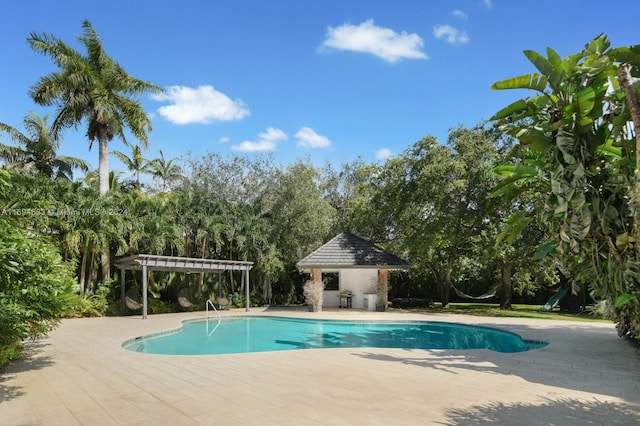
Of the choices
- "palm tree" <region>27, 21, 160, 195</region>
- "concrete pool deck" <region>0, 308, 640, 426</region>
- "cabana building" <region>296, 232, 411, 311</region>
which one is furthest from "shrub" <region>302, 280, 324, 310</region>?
"concrete pool deck" <region>0, 308, 640, 426</region>

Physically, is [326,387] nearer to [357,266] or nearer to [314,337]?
[314,337]

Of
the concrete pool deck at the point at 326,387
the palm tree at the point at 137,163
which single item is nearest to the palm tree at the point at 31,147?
the palm tree at the point at 137,163

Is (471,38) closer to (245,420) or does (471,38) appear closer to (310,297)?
(245,420)

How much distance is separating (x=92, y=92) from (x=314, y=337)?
14.0 meters

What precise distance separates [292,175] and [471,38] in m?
13.5

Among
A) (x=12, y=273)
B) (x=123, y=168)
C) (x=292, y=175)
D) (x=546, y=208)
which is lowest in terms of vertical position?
(x=12, y=273)

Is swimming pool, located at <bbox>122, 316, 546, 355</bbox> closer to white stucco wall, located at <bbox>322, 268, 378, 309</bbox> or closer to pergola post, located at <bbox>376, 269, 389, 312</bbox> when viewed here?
pergola post, located at <bbox>376, 269, 389, 312</bbox>

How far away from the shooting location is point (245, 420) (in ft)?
14.6

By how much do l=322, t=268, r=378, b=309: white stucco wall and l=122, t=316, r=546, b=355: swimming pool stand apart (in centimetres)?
565

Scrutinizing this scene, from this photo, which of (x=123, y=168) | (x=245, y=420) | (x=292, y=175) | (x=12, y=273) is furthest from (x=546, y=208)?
(x=123, y=168)

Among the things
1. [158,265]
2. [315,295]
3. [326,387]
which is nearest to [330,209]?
[315,295]

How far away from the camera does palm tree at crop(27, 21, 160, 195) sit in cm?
1756

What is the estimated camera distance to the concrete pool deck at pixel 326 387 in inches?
181

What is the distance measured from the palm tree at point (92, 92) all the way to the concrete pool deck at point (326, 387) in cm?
1193
